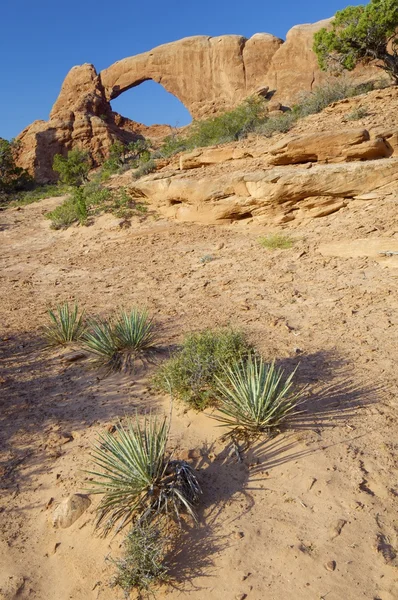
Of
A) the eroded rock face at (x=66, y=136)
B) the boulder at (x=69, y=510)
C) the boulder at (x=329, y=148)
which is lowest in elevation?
the boulder at (x=69, y=510)

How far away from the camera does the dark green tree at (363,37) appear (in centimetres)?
1600

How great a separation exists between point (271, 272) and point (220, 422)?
409cm

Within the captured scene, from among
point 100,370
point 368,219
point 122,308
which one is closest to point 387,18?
point 368,219

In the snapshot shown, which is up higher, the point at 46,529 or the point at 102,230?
the point at 102,230

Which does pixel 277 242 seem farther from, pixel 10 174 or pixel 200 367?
pixel 10 174

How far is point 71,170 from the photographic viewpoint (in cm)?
2397

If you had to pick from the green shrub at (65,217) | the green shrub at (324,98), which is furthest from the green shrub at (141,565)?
the green shrub at (324,98)

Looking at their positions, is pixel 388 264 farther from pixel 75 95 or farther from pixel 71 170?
pixel 75 95

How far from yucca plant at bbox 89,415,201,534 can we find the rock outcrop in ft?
102

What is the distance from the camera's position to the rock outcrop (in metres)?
31.8

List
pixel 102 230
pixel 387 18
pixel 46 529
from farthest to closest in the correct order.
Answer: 1. pixel 387 18
2. pixel 102 230
3. pixel 46 529

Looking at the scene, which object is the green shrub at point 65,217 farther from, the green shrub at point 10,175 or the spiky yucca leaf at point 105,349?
the green shrub at point 10,175

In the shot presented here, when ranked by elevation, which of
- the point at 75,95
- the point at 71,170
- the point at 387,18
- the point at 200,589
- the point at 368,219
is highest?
the point at 75,95

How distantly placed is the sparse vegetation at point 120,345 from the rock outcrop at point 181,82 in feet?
95.0
